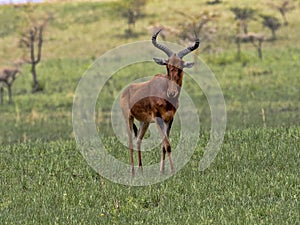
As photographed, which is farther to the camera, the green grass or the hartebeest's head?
the hartebeest's head

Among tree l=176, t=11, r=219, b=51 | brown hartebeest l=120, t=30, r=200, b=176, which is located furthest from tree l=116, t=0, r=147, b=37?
brown hartebeest l=120, t=30, r=200, b=176

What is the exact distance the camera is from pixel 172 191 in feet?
38.8

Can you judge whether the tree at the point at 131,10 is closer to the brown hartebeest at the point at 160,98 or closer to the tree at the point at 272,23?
the tree at the point at 272,23

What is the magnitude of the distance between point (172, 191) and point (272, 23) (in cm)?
5221

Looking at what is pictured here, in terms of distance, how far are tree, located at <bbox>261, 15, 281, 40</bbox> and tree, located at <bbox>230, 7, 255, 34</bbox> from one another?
6.44 feet

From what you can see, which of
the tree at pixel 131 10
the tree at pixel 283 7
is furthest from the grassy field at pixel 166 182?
the tree at pixel 131 10

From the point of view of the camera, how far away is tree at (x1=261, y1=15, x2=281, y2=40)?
6181 cm

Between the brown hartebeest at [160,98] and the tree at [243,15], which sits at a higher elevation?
the brown hartebeest at [160,98]

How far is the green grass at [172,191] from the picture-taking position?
Result: 34.0ft

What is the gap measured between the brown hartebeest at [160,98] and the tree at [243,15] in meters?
51.5

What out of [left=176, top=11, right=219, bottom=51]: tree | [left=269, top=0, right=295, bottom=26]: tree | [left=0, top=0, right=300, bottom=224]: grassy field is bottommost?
[left=176, top=11, right=219, bottom=51]: tree

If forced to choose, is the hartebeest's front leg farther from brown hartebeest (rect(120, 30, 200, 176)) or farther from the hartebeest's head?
the hartebeest's head

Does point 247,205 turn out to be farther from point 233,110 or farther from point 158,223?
point 233,110

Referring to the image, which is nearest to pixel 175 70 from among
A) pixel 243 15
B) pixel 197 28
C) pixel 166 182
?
pixel 166 182
